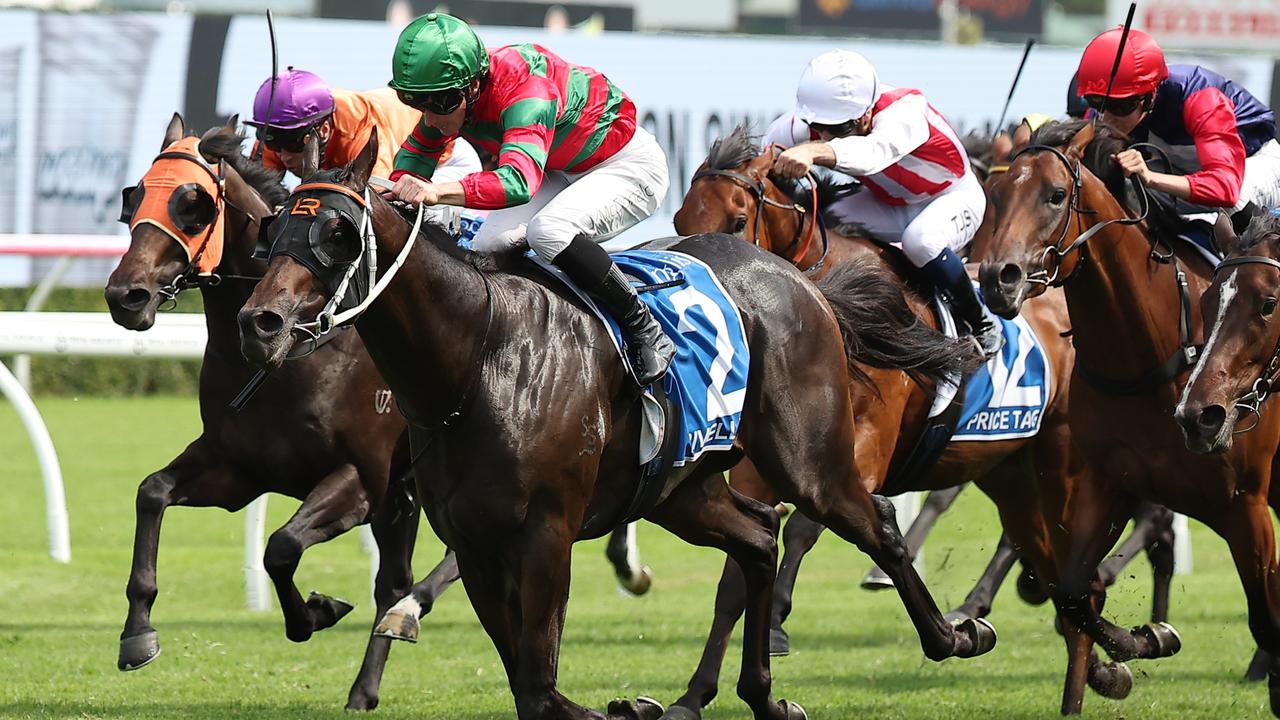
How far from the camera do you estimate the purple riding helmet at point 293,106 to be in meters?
5.78

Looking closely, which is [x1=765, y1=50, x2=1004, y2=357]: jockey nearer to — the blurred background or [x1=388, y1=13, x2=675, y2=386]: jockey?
[x1=388, y1=13, x2=675, y2=386]: jockey

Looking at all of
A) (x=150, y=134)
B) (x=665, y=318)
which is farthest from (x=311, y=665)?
(x=150, y=134)

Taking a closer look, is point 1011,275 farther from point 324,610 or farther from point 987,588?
point 987,588

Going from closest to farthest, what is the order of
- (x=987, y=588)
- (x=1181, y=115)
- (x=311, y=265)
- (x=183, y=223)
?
(x=311, y=265) < (x=183, y=223) < (x=1181, y=115) < (x=987, y=588)

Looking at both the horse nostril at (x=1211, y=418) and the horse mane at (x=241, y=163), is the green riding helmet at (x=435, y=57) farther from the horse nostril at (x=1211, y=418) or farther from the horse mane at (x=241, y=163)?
the horse nostril at (x=1211, y=418)

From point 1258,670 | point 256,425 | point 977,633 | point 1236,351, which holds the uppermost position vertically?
point 1236,351

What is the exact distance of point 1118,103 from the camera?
17.8ft

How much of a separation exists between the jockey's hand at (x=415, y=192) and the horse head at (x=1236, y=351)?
1.89 m

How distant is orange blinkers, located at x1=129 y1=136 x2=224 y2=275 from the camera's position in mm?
5387

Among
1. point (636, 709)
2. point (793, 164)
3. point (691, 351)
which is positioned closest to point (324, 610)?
point (636, 709)

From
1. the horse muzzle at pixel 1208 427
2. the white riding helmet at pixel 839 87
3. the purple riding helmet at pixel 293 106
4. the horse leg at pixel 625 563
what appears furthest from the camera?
the horse leg at pixel 625 563

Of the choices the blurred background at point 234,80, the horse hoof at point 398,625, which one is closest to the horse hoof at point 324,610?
the horse hoof at point 398,625

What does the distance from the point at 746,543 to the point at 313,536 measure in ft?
4.24

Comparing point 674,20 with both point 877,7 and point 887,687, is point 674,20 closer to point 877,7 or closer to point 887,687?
point 877,7
